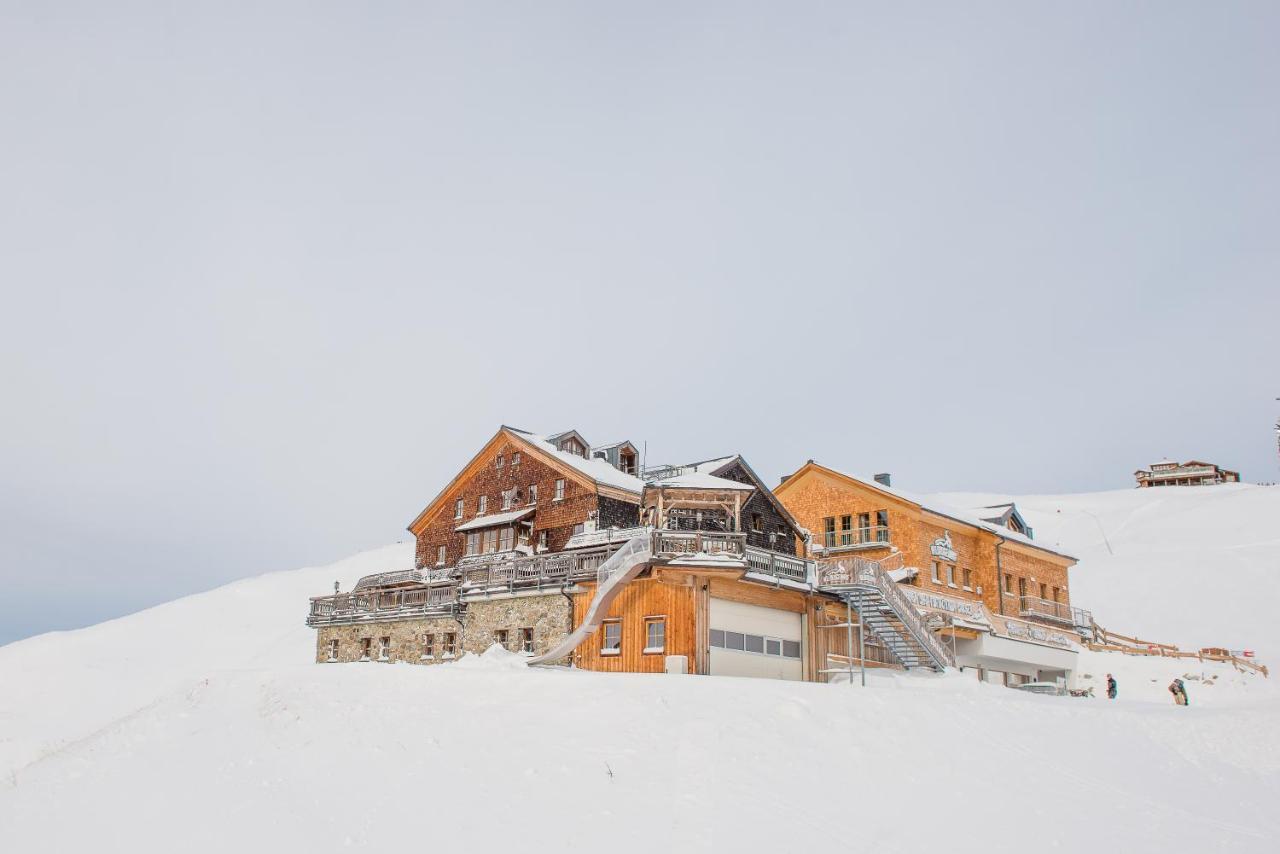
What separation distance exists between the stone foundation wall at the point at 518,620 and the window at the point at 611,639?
1.99 m

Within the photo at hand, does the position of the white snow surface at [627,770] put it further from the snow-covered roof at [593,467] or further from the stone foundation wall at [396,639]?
the snow-covered roof at [593,467]

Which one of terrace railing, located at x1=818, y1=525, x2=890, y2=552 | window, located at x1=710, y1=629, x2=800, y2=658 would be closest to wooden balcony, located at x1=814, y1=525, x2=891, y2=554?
terrace railing, located at x1=818, y1=525, x2=890, y2=552

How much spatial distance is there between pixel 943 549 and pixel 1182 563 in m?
47.4

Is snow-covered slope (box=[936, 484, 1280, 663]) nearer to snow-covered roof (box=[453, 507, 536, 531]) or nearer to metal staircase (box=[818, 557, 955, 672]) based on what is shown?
snow-covered roof (box=[453, 507, 536, 531])

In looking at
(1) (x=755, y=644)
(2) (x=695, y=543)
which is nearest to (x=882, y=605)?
(1) (x=755, y=644)

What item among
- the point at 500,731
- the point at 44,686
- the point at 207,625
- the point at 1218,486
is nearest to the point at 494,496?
the point at 500,731

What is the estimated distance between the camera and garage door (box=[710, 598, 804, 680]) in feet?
101

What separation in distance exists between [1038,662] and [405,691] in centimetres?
3306

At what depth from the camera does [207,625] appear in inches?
3403

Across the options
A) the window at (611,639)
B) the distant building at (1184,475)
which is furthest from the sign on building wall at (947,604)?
the distant building at (1184,475)

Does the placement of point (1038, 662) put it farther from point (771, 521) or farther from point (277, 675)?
point (277, 675)

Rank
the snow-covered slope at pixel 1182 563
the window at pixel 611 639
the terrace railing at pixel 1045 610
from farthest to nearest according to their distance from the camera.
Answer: the snow-covered slope at pixel 1182 563
the terrace railing at pixel 1045 610
the window at pixel 611 639

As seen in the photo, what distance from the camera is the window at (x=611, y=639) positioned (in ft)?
104

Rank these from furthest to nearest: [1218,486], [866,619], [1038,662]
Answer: [1218,486] < [1038,662] < [866,619]
